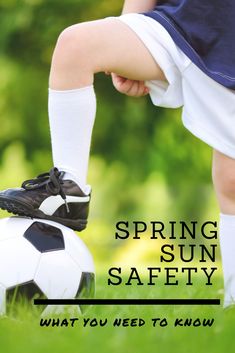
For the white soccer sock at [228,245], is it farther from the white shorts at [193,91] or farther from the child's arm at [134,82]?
the child's arm at [134,82]

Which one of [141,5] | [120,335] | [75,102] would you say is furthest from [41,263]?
[141,5]

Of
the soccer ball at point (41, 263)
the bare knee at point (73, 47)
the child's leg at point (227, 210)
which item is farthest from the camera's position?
the child's leg at point (227, 210)

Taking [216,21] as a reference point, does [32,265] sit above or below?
below

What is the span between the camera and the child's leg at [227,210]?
126 inches

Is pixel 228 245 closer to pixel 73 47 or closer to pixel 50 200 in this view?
pixel 50 200

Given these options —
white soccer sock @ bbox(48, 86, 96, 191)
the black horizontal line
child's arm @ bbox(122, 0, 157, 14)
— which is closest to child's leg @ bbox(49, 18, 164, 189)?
white soccer sock @ bbox(48, 86, 96, 191)

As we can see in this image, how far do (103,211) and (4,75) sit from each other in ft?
5.51

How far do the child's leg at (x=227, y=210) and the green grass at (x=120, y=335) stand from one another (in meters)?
0.39

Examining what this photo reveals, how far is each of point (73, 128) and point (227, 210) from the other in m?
0.64

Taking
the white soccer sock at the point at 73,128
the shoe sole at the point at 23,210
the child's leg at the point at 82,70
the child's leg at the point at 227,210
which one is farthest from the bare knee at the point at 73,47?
the child's leg at the point at 227,210

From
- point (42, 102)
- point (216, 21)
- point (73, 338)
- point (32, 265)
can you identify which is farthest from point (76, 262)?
point (42, 102)

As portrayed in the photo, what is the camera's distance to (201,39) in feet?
10.2

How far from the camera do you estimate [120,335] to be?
7.62 feet

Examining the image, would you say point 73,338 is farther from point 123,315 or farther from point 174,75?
point 174,75
